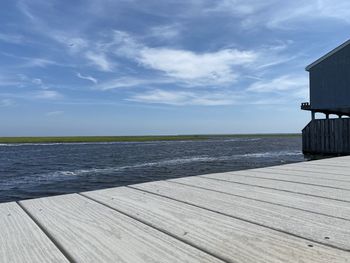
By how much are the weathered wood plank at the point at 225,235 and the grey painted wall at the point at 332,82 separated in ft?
91.8

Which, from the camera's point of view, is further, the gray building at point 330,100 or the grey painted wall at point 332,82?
the grey painted wall at point 332,82

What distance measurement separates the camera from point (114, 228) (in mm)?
1934

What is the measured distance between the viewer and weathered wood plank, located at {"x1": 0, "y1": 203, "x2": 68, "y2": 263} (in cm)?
153

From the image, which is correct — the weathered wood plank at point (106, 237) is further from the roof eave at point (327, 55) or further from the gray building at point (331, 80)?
the roof eave at point (327, 55)

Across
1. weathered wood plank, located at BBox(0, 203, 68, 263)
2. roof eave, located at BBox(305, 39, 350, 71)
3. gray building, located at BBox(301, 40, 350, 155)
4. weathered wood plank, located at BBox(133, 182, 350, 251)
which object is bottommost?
weathered wood plank, located at BBox(0, 203, 68, 263)

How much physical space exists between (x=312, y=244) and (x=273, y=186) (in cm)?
149

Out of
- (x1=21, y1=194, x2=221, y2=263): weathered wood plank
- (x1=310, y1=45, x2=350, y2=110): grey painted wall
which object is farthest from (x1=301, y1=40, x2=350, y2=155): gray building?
(x1=21, y1=194, x2=221, y2=263): weathered wood plank

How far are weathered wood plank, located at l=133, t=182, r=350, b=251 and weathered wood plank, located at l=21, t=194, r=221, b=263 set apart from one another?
55cm

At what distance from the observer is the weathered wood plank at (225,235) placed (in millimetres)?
1521

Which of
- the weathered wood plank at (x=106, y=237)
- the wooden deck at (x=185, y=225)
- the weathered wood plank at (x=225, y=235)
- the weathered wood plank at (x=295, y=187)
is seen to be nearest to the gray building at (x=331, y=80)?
the weathered wood plank at (x=295, y=187)

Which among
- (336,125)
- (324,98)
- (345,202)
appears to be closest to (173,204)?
(345,202)

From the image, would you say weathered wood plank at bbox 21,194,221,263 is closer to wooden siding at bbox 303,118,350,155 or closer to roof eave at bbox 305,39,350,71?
wooden siding at bbox 303,118,350,155

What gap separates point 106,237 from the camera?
70.1 inches

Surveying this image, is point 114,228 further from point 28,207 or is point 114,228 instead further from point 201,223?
point 28,207
